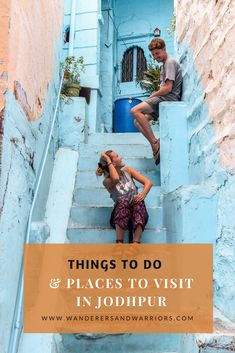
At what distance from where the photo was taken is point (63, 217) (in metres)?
3.35

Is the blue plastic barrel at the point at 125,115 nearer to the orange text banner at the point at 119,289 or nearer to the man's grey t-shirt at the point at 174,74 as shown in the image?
the man's grey t-shirt at the point at 174,74

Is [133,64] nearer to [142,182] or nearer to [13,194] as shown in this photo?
[142,182]

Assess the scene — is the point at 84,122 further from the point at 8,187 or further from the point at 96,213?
the point at 8,187

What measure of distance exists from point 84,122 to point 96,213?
1569 millimetres

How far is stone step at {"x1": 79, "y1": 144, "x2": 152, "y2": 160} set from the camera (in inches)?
173

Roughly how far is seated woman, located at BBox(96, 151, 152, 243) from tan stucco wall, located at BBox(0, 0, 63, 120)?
2.77 ft

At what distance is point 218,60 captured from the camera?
270 cm

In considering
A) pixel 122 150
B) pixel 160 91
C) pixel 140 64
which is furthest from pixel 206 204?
pixel 140 64

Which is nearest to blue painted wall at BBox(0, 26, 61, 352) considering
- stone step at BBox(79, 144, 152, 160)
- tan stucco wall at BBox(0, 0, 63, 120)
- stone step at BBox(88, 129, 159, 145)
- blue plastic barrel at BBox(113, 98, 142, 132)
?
tan stucco wall at BBox(0, 0, 63, 120)

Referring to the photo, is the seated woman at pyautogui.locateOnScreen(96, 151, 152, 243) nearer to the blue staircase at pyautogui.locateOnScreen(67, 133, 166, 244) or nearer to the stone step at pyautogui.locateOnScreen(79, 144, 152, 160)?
the blue staircase at pyautogui.locateOnScreen(67, 133, 166, 244)

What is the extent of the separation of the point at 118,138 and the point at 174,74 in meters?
1.39

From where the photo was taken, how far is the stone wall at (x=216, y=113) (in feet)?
7.70

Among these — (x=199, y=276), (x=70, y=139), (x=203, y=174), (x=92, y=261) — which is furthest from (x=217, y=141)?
(x=70, y=139)

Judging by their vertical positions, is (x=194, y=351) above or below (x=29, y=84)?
below
